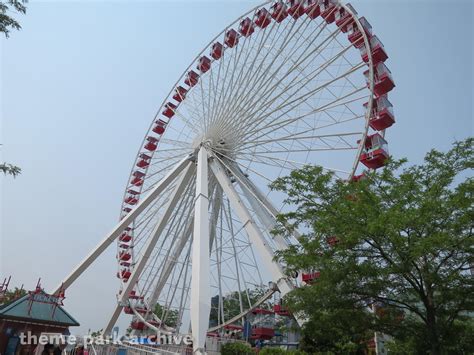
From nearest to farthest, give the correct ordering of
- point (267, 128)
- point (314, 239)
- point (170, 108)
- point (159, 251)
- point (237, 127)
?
point (314, 239)
point (267, 128)
point (237, 127)
point (159, 251)
point (170, 108)

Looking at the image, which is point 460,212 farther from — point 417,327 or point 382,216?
point 417,327

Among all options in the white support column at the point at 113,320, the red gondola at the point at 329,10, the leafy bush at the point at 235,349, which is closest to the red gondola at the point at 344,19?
the red gondola at the point at 329,10

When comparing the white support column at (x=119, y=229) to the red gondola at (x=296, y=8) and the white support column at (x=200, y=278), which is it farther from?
the red gondola at (x=296, y=8)

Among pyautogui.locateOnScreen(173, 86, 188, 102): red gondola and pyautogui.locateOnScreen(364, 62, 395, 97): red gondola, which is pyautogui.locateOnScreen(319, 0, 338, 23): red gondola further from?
pyautogui.locateOnScreen(173, 86, 188, 102): red gondola

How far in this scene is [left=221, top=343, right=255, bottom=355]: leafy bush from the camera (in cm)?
1490

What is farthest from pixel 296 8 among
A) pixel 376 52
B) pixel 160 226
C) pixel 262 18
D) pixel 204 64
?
pixel 160 226

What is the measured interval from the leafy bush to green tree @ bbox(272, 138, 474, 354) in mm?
4231

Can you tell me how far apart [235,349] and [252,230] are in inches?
179

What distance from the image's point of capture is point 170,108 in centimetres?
2809

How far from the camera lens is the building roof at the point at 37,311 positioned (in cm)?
1076

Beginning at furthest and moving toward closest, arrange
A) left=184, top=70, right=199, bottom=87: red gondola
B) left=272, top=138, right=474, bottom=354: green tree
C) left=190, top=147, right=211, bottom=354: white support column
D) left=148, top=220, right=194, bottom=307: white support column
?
left=184, top=70, right=199, bottom=87: red gondola, left=148, top=220, right=194, bottom=307: white support column, left=190, top=147, right=211, bottom=354: white support column, left=272, top=138, right=474, bottom=354: green tree

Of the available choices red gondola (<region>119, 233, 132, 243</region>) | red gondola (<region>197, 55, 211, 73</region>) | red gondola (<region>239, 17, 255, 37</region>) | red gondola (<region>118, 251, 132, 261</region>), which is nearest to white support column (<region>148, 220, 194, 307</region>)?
red gondola (<region>118, 251, 132, 261</region>)

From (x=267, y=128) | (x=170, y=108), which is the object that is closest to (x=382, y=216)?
(x=267, y=128)

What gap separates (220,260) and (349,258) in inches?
472
